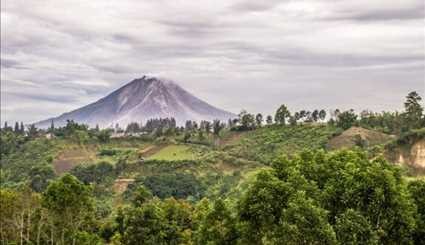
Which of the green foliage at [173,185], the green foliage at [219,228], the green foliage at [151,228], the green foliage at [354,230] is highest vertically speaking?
the green foliage at [354,230]

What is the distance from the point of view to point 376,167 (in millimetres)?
22766

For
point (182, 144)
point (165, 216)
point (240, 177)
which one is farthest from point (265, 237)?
point (182, 144)

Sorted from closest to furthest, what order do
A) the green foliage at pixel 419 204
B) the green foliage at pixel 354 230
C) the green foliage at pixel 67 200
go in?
1. the green foliage at pixel 354 230
2. the green foliage at pixel 419 204
3. the green foliage at pixel 67 200

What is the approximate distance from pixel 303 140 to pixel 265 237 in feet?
267

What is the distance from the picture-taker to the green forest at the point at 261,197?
22234 mm

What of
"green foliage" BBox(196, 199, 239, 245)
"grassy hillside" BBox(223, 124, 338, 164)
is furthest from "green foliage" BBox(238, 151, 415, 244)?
"grassy hillside" BBox(223, 124, 338, 164)

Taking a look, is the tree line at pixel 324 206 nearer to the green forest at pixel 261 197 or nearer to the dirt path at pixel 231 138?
the green forest at pixel 261 197

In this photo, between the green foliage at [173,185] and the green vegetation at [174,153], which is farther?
the green vegetation at [174,153]

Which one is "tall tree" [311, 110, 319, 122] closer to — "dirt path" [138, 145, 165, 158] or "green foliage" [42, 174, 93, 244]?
"dirt path" [138, 145, 165, 158]

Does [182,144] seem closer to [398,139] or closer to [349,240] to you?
[398,139]

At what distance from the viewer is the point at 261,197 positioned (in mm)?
23188

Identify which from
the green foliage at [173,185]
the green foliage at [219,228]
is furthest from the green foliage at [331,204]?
the green foliage at [173,185]

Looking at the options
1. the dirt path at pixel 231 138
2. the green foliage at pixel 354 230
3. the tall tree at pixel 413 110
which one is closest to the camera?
the green foliage at pixel 354 230

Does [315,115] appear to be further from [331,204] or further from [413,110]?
[331,204]
